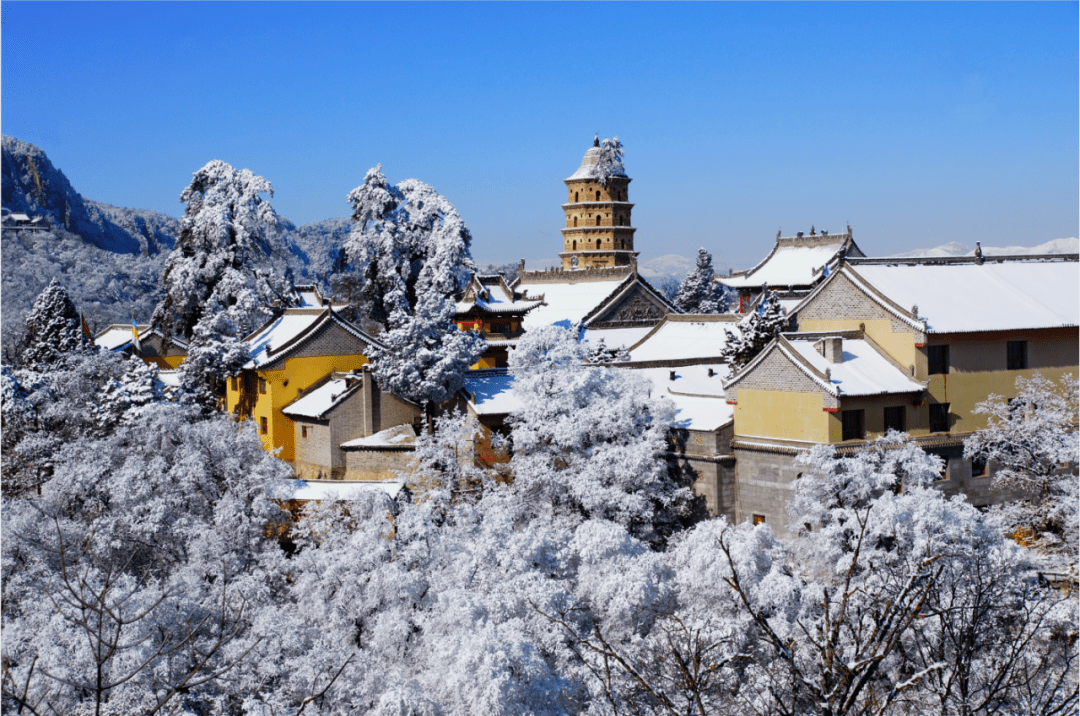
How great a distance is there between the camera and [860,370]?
80.6 feet

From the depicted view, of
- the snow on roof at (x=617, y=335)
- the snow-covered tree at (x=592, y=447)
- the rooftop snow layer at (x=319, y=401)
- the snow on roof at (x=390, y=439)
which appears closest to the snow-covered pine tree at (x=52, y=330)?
the rooftop snow layer at (x=319, y=401)

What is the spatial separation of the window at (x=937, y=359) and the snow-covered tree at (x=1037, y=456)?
122cm

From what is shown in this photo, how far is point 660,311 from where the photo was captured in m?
43.4

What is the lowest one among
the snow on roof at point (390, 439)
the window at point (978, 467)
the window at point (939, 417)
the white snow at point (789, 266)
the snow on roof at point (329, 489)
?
the snow on roof at point (329, 489)

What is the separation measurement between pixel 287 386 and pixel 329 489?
6719 mm

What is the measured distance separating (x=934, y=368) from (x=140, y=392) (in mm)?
20468

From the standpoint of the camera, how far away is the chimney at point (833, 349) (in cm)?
2464

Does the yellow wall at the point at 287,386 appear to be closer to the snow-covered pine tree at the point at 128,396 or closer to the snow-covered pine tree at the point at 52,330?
the snow-covered pine tree at the point at 128,396

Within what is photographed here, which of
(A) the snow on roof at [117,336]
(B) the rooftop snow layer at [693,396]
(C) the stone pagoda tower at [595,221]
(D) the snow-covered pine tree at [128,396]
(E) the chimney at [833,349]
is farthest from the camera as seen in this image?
(C) the stone pagoda tower at [595,221]

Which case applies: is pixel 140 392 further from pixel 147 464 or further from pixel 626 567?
pixel 626 567

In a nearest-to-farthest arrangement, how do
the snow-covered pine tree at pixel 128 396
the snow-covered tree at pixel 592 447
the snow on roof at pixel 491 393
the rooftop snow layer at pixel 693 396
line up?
the snow-covered tree at pixel 592 447
the rooftop snow layer at pixel 693 396
the snow on roof at pixel 491 393
the snow-covered pine tree at pixel 128 396

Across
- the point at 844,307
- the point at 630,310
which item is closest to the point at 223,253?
the point at 630,310

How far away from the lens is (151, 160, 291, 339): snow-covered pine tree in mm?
38000

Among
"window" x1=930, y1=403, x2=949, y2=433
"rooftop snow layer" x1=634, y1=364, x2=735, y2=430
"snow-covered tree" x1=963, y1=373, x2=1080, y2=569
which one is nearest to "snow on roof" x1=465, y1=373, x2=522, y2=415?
"rooftop snow layer" x1=634, y1=364, x2=735, y2=430
